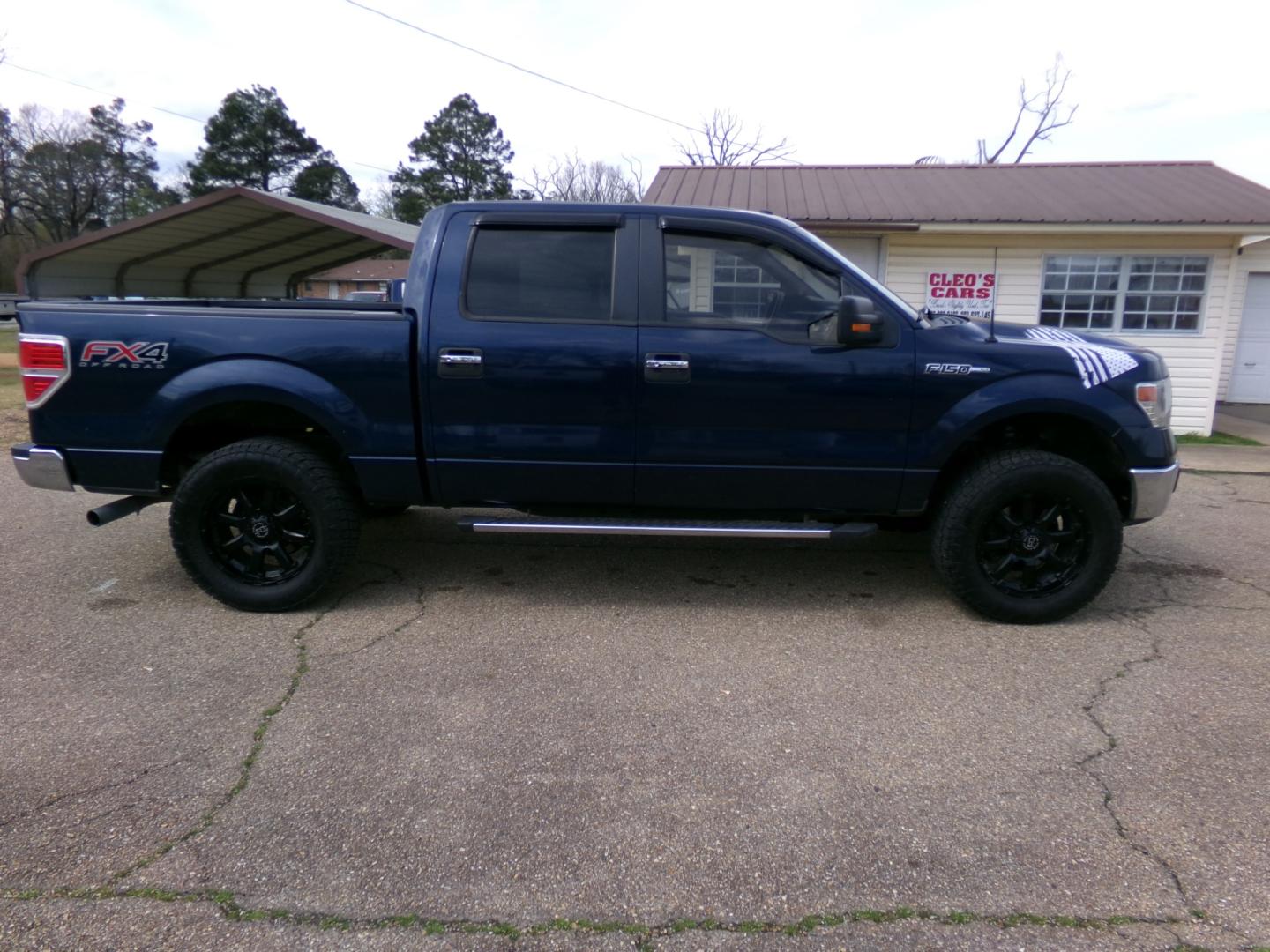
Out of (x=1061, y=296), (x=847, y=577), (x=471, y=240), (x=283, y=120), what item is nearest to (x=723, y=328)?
(x=471, y=240)

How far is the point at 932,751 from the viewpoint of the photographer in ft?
10.3

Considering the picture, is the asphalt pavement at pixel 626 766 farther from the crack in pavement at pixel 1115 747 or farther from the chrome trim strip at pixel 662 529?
the chrome trim strip at pixel 662 529

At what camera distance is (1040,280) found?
11125 millimetres

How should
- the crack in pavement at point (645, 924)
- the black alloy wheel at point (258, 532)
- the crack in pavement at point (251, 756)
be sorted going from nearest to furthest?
the crack in pavement at point (645, 924)
the crack in pavement at point (251, 756)
the black alloy wheel at point (258, 532)

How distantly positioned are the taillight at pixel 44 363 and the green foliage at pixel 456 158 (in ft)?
146

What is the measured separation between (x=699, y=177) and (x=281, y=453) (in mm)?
9913

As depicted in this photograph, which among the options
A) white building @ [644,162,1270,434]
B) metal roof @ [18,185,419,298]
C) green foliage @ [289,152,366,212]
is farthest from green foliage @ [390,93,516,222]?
white building @ [644,162,1270,434]

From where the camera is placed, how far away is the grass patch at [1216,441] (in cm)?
1043

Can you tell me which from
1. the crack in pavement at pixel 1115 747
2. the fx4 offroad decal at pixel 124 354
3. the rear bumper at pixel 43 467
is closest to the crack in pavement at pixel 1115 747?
the crack in pavement at pixel 1115 747

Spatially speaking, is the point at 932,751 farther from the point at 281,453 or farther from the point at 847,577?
the point at 281,453

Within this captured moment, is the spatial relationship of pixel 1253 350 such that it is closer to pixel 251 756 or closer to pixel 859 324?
pixel 859 324

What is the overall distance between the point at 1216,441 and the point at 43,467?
12314mm

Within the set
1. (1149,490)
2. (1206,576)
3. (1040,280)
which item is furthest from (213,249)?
(1206,576)

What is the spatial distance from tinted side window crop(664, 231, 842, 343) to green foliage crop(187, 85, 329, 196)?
51875 millimetres
